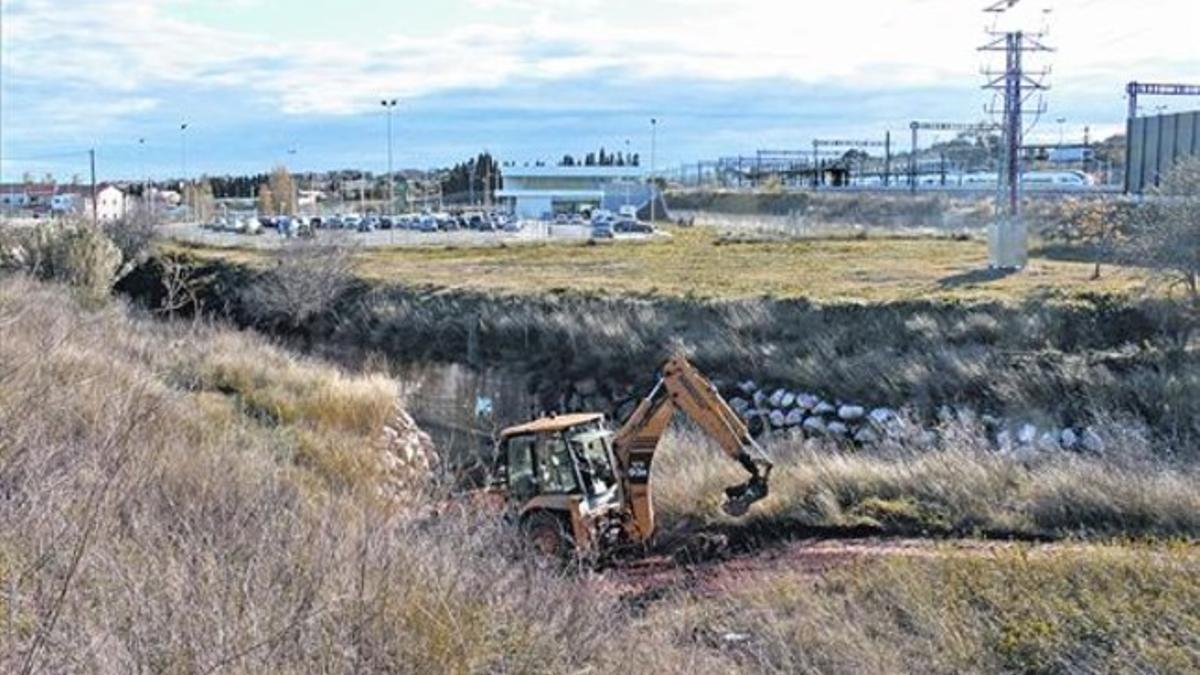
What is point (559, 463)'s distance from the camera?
17828mm

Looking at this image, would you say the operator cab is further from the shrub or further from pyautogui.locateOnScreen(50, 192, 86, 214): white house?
pyautogui.locateOnScreen(50, 192, 86, 214): white house

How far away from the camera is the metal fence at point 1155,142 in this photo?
54303 mm

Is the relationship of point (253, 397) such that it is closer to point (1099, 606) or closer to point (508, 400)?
point (1099, 606)

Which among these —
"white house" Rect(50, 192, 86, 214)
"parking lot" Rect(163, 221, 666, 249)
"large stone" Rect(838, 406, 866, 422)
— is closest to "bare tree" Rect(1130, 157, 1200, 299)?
"large stone" Rect(838, 406, 866, 422)

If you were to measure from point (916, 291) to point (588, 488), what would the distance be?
21014 millimetres

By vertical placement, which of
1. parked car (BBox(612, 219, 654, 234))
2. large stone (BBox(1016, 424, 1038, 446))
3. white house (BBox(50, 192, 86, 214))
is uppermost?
white house (BBox(50, 192, 86, 214))

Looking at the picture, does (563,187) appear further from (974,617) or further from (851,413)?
(974,617)

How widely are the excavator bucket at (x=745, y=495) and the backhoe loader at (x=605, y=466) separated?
A: 0.6 inches

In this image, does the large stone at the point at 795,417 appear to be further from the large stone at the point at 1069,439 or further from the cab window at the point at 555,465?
the cab window at the point at 555,465

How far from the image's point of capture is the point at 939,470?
1850 centimetres

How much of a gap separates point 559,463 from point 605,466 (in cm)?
81

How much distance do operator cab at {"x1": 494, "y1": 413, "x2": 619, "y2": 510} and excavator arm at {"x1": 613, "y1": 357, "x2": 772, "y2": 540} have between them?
29 centimetres

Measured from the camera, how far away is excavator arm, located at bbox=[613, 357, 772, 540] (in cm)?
1816

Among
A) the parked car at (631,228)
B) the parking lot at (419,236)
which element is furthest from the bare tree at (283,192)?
the parked car at (631,228)
